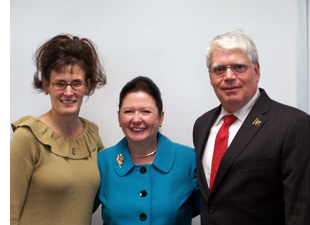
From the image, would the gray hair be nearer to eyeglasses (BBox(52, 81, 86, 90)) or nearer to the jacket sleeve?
the jacket sleeve

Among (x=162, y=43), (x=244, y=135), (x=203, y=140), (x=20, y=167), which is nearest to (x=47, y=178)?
(x=20, y=167)

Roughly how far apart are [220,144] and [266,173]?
0.29m

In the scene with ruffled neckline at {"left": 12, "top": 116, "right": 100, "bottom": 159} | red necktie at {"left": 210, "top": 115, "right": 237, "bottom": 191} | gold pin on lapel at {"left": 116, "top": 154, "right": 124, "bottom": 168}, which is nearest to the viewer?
red necktie at {"left": 210, "top": 115, "right": 237, "bottom": 191}

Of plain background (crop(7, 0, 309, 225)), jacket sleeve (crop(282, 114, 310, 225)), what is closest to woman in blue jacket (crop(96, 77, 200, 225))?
plain background (crop(7, 0, 309, 225))

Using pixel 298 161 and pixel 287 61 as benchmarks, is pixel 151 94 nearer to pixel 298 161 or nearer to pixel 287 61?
pixel 298 161

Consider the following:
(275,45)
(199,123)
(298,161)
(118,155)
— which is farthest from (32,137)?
(275,45)

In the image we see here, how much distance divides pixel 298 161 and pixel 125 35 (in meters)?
1.60

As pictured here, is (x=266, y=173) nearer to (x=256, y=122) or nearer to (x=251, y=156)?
(x=251, y=156)

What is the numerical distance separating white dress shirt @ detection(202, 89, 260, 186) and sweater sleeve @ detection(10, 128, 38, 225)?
91 cm

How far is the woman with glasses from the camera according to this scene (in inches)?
A: 68.7

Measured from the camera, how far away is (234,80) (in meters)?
1.65

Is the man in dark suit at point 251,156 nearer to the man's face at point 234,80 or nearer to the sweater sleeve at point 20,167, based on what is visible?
the man's face at point 234,80

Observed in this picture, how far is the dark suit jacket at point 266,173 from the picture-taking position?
144 cm

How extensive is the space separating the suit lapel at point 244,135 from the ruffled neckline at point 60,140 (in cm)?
82
